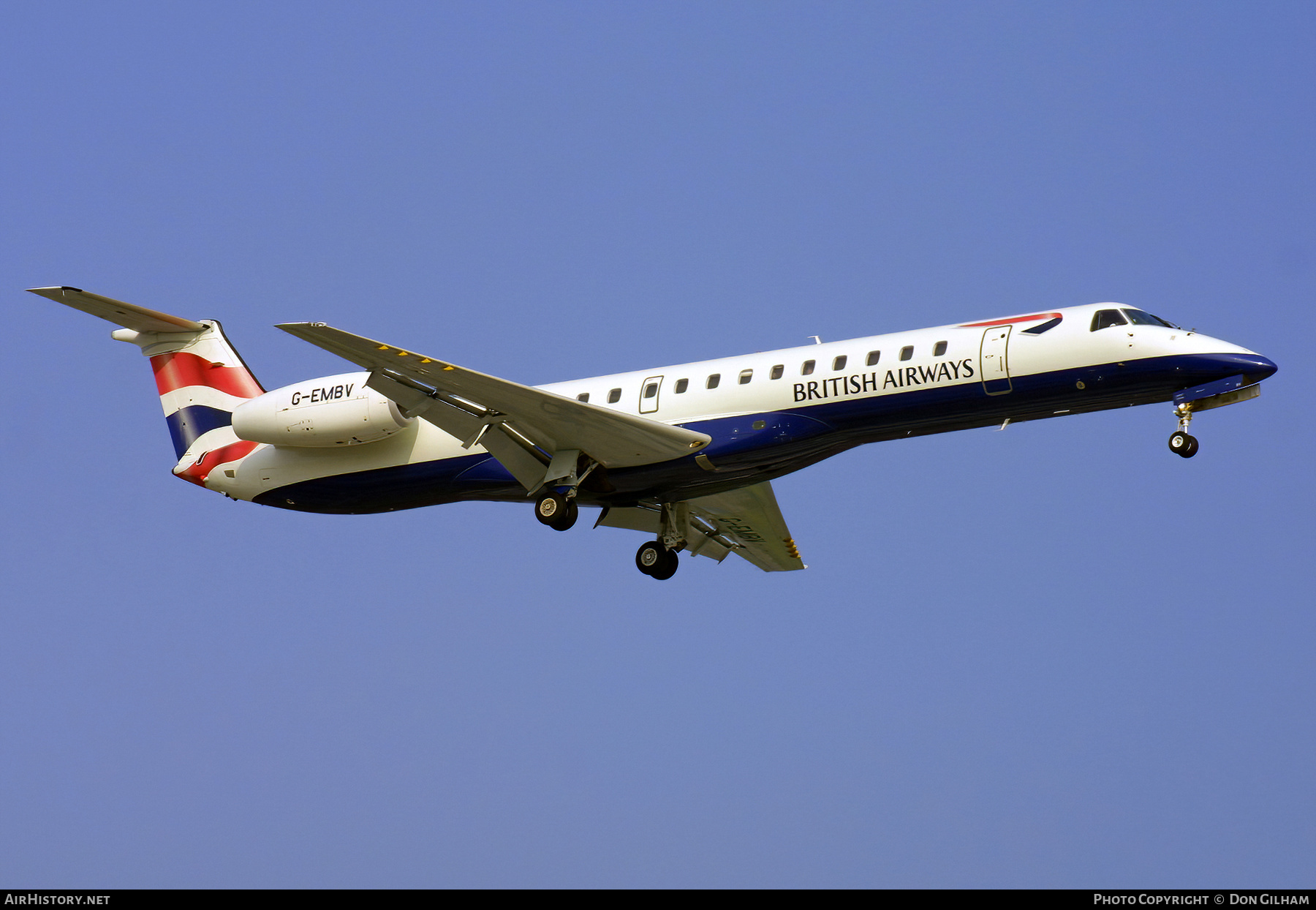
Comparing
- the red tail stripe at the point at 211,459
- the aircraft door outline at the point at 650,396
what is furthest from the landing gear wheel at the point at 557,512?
the red tail stripe at the point at 211,459

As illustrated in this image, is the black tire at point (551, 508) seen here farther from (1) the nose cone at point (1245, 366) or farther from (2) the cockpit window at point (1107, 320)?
→ (1) the nose cone at point (1245, 366)

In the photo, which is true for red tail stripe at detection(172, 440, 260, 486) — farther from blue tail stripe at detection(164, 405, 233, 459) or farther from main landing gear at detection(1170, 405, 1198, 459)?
main landing gear at detection(1170, 405, 1198, 459)

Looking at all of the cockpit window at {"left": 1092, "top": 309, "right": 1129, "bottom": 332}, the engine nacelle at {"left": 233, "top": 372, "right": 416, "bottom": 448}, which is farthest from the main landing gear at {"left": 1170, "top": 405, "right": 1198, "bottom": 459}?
the engine nacelle at {"left": 233, "top": 372, "right": 416, "bottom": 448}

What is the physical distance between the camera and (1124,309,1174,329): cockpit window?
2053 cm

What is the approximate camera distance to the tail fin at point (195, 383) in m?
25.7

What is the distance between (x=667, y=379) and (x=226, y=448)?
7.94 meters

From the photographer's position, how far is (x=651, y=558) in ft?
81.1

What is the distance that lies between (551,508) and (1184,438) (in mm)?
8834

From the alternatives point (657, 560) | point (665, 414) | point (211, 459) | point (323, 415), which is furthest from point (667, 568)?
point (211, 459)

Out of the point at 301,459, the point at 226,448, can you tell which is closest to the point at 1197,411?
the point at 301,459

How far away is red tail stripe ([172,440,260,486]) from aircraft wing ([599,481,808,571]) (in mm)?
6024

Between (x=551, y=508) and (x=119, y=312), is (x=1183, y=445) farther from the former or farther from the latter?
(x=119, y=312)

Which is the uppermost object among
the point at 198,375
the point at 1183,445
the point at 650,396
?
the point at 198,375

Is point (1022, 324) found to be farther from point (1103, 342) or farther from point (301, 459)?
point (301, 459)
